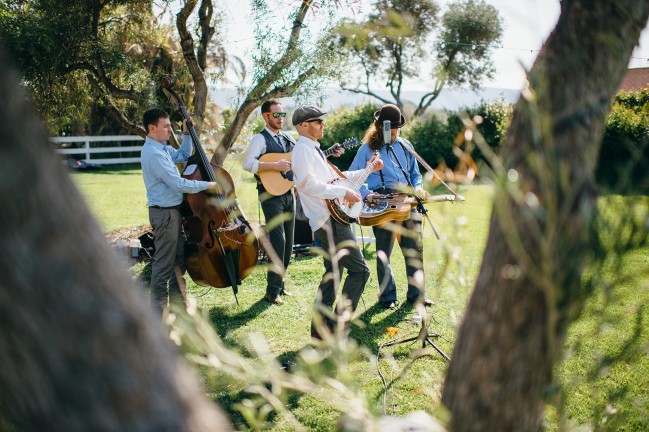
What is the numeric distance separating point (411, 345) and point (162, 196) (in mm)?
3001

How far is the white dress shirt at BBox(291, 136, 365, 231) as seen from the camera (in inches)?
191

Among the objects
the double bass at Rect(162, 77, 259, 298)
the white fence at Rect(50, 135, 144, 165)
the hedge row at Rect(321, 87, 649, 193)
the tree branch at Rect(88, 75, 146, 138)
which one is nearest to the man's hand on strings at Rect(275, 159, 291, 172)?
the double bass at Rect(162, 77, 259, 298)

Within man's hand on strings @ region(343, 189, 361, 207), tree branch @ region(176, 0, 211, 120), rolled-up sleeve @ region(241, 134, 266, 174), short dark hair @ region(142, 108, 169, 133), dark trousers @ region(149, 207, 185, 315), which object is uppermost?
tree branch @ region(176, 0, 211, 120)

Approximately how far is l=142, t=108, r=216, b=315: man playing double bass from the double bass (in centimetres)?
15

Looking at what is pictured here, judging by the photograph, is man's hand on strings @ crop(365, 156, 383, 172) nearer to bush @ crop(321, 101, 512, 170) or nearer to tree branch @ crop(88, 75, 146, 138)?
tree branch @ crop(88, 75, 146, 138)

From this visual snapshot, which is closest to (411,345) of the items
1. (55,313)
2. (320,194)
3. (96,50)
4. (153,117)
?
(320,194)

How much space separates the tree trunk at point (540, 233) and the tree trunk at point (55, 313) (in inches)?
30.1

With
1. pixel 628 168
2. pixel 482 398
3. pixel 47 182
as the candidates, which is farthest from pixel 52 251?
pixel 628 168

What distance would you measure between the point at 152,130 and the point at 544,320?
5.00 meters

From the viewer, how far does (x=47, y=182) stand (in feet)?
3.20

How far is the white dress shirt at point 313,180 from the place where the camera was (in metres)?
4.84

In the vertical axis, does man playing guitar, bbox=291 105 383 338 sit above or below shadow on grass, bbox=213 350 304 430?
above

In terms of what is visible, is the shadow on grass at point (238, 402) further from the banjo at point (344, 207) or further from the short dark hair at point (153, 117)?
the short dark hair at point (153, 117)

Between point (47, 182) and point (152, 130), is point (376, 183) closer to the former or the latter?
point (152, 130)
